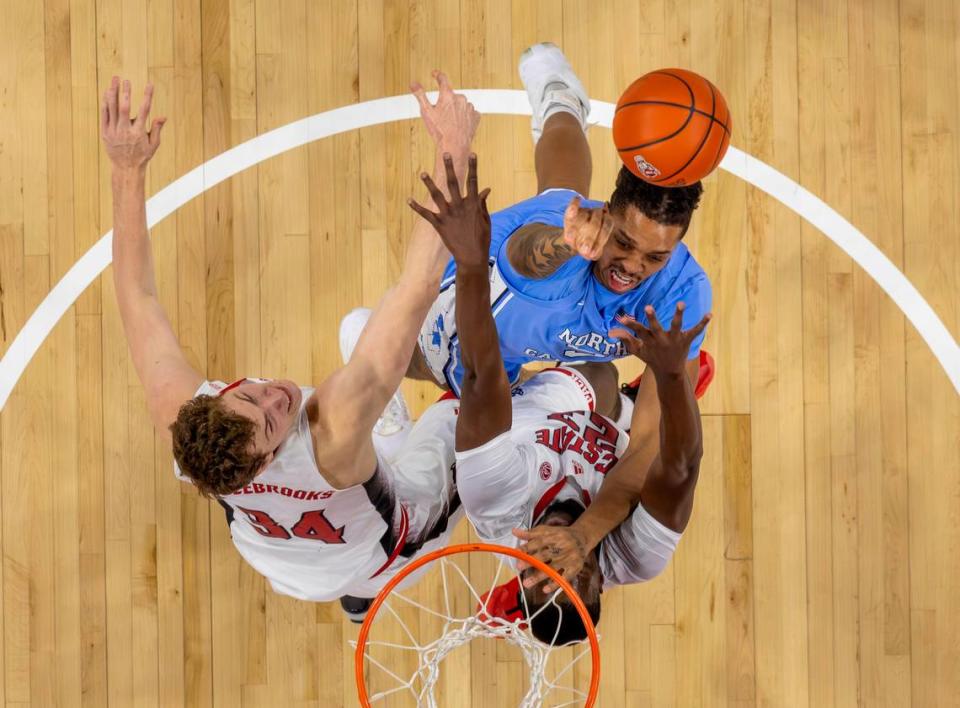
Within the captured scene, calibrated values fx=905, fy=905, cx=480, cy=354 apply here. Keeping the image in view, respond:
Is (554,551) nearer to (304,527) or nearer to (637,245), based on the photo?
(304,527)

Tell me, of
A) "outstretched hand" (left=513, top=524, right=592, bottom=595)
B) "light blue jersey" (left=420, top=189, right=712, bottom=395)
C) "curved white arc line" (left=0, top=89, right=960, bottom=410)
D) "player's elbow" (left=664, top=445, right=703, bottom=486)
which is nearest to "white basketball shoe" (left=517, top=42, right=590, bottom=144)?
"curved white arc line" (left=0, top=89, right=960, bottom=410)

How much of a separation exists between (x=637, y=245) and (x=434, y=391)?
1754 millimetres

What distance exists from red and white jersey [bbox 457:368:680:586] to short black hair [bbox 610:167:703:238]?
0.83 meters

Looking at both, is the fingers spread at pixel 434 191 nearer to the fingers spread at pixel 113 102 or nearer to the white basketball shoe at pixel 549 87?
the fingers spread at pixel 113 102

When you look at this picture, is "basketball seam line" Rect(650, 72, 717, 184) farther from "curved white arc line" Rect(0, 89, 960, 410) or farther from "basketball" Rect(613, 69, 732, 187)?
"curved white arc line" Rect(0, 89, 960, 410)

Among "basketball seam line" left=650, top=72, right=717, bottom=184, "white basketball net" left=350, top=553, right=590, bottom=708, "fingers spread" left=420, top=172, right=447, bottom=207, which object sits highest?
"basketball seam line" left=650, top=72, right=717, bottom=184

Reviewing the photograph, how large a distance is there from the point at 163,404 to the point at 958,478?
3671 mm

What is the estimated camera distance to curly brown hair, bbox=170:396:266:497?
8.49 feet

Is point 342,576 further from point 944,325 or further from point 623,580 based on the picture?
point 944,325

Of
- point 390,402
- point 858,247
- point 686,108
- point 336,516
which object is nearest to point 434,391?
point 390,402

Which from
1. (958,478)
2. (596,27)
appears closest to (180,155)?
(596,27)

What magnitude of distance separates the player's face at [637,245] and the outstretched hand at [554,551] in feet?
2.88

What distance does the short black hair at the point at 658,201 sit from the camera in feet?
9.45

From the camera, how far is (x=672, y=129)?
3031mm
